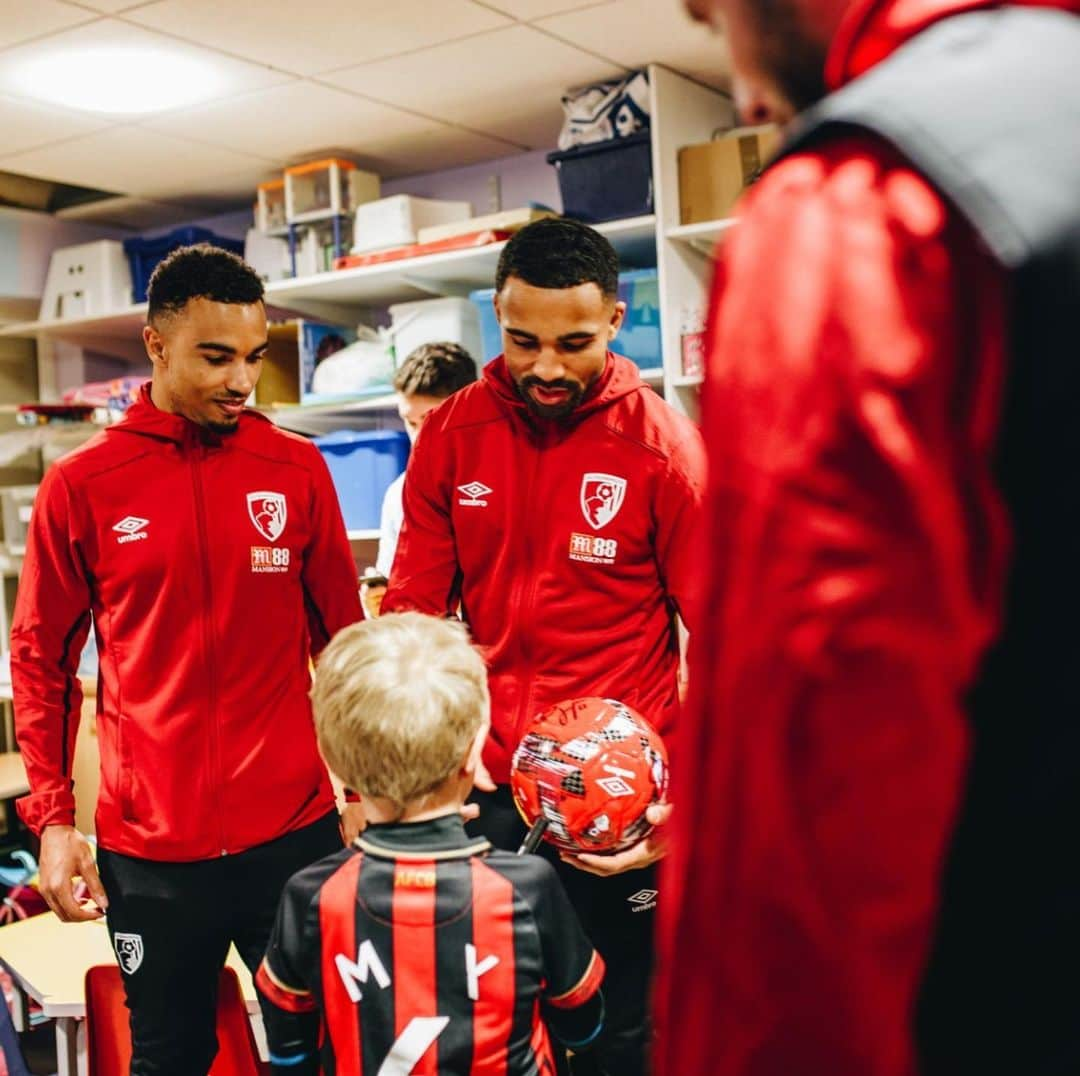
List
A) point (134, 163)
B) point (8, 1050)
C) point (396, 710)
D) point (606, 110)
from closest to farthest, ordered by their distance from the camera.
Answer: point (396, 710)
point (8, 1050)
point (606, 110)
point (134, 163)

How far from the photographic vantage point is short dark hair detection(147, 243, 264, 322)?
1.99 meters

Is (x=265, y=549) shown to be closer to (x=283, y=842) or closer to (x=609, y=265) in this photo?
(x=283, y=842)

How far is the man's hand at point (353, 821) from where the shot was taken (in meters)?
2.01

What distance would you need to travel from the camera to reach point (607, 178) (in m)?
3.69

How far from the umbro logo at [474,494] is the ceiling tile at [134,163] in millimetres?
2734

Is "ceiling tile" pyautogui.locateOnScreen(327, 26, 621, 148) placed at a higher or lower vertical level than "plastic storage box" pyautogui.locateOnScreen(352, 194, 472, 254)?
higher

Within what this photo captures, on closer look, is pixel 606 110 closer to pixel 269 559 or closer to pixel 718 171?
pixel 718 171

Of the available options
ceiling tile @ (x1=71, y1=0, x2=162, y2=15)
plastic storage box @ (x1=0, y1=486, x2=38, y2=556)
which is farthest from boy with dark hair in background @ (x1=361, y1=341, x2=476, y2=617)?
plastic storage box @ (x1=0, y1=486, x2=38, y2=556)

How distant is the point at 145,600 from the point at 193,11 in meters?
1.84

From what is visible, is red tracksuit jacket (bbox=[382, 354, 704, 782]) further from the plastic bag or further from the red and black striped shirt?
the plastic bag

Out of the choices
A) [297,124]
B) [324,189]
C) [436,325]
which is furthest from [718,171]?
[324,189]

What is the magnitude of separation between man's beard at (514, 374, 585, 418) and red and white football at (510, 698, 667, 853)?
0.47 m

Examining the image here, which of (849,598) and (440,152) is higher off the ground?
(440,152)

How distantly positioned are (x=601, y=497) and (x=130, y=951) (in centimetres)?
103
